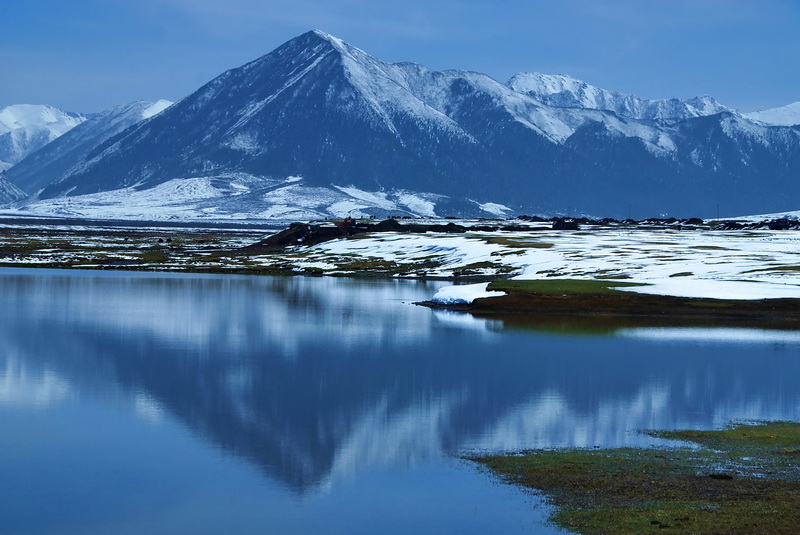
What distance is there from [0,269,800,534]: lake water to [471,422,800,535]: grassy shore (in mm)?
1221

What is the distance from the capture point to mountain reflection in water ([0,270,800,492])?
3203 cm

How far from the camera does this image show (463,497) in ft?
83.3

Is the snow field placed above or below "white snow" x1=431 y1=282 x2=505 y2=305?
above

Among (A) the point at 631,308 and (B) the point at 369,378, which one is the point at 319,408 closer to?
(B) the point at 369,378

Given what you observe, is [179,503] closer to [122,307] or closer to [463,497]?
[463,497]

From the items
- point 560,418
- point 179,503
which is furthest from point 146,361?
point 179,503

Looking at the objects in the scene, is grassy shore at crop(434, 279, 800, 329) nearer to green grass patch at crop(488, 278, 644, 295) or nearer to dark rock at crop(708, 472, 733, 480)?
green grass patch at crop(488, 278, 644, 295)

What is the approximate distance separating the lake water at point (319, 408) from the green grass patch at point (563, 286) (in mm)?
8620

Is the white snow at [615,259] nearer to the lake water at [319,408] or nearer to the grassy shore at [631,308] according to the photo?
the grassy shore at [631,308]

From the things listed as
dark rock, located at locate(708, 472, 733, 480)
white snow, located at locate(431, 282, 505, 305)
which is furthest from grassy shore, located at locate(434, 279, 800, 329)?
dark rock, located at locate(708, 472, 733, 480)

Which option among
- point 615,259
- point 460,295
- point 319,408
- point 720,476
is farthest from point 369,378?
point 615,259

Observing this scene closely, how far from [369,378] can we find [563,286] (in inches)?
1447

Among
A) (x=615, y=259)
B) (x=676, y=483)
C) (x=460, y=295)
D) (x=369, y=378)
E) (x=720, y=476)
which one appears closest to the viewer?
(x=676, y=483)

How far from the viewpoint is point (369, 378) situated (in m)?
43.1
